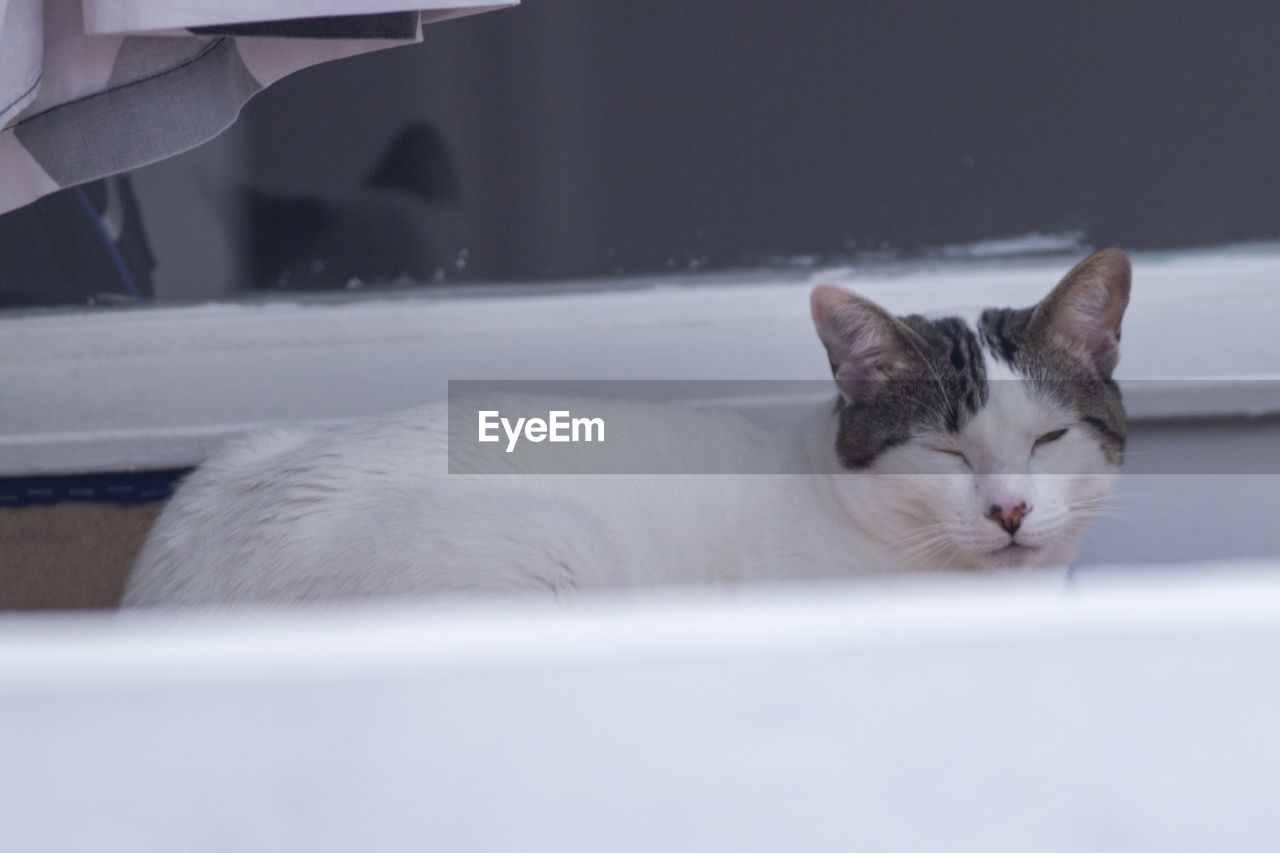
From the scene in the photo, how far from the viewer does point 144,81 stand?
93 cm

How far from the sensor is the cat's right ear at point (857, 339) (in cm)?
125

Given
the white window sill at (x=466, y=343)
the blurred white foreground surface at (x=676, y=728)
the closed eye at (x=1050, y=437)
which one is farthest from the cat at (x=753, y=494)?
the blurred white foreground surface at (x=676, y=728)

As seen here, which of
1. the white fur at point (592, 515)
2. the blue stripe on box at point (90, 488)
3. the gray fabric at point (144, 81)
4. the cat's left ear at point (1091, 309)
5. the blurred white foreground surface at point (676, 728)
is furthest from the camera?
the blue stripe on box at point (90, 488)

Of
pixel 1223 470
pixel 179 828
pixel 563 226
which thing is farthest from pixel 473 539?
pixel 1223 470

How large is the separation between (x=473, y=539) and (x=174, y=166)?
3.59 feet

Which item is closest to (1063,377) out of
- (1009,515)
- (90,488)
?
(1009,515)

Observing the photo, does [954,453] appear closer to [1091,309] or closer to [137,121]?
[1091,309]

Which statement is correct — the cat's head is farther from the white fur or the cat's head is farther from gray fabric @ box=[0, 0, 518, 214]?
gray fabric @ box=[0, 0, 518, 214]

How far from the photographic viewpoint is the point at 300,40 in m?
0.97

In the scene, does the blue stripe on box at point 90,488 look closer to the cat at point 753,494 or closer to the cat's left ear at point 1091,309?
the cat at point 753,494

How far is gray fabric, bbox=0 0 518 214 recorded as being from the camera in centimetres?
90

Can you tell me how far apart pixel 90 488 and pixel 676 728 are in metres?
1.54

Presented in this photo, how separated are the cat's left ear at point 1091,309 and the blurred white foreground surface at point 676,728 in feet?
2.96

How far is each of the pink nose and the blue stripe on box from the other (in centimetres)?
126
